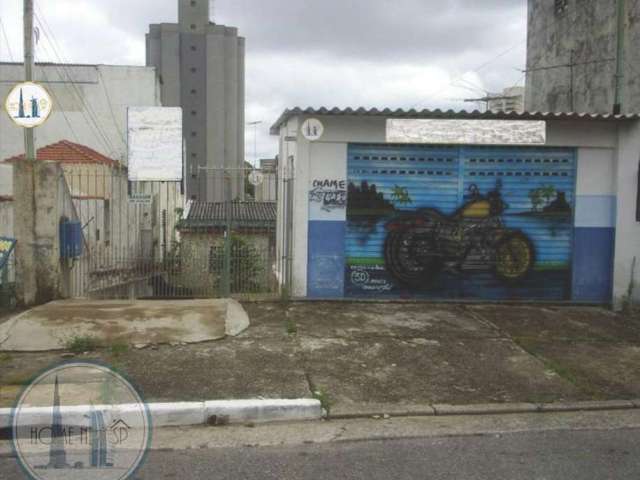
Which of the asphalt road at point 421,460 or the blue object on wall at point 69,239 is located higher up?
the blue object on wall at point 69,239

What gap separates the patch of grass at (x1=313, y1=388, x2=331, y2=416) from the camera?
570 centimetres

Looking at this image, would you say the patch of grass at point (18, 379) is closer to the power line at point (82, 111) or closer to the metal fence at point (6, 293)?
the metal fence at point (6, 293)

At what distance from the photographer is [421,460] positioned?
4672 millimetres

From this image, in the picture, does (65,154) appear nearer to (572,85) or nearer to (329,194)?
(329,194)

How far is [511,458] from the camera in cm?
474

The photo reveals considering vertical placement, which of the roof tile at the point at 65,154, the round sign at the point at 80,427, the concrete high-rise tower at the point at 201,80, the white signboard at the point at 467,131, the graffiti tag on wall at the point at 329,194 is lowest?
the round sign at the point at 80,427

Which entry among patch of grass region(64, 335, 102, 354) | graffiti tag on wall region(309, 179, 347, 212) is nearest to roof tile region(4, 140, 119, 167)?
graffiti tag on wall region(309, 179, 347, 212)

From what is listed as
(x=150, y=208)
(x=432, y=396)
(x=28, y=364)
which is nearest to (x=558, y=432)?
(x=432, y=396)

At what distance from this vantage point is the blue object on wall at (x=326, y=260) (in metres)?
10.1

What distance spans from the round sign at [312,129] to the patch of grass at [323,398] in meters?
4.83

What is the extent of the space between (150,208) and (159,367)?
12.4 meters

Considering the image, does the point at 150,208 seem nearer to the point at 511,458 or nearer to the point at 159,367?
the point at 159,367

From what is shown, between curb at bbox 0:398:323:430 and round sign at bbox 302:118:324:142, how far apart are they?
5.13 meters

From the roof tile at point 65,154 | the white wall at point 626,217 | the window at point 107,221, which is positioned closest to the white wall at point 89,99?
the roof tile at point 65,154
